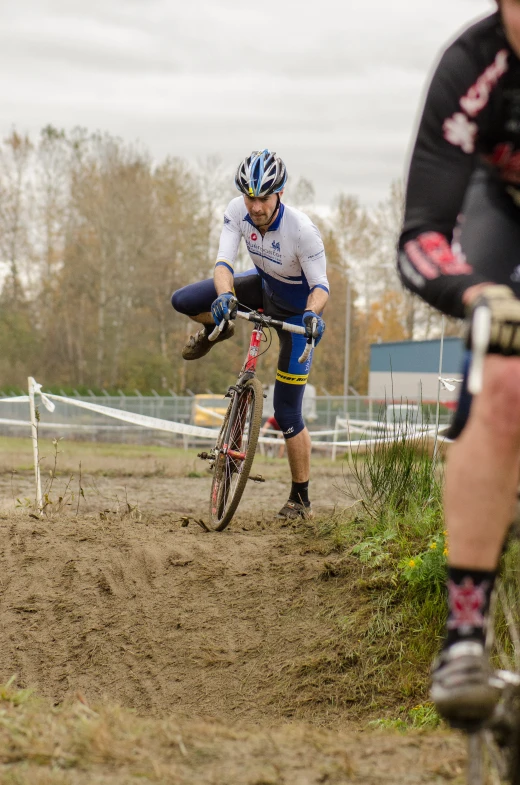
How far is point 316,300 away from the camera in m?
6.45

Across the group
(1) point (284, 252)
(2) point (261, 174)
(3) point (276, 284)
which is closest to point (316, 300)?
(1) point (284, 252)

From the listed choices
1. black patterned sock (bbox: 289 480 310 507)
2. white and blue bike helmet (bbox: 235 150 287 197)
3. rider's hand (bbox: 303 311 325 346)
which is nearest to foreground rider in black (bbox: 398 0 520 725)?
rider's hand (bbox: 303 311 325 346)

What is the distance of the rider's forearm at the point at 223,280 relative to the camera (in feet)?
21.6

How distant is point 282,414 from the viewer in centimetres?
696

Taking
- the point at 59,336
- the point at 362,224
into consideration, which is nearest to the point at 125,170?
the point at 59,336

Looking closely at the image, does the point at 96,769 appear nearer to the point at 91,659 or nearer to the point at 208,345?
the point at 91,659

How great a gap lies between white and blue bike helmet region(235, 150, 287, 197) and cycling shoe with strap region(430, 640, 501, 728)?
4.72 meters

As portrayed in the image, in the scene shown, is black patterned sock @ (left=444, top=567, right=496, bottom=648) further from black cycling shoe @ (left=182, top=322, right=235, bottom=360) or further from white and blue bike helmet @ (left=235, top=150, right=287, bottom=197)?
black cycling shoe @ (left=182, top=322, right=235, bottom=360)

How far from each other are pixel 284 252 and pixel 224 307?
619 millimetres

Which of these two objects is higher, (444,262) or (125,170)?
Answer: (125,170)

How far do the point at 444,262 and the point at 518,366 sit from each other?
0.36 metres

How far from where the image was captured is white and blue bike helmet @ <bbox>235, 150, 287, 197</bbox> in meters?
6.30

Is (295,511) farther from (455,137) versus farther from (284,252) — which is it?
(455,137)

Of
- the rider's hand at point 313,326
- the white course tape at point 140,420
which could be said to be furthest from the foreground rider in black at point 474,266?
the white course tape at point 140,420
